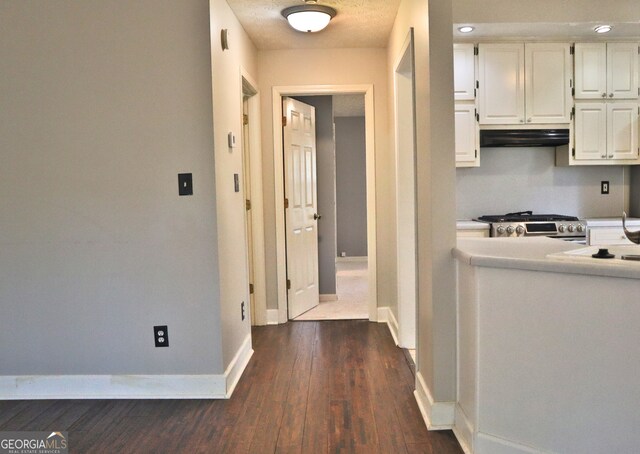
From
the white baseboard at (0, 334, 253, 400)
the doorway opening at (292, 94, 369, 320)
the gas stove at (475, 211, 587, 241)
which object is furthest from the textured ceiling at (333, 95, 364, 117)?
the white baseboard at (0, 334, 253, 400)

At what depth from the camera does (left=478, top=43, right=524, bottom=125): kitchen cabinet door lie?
3.86 meters

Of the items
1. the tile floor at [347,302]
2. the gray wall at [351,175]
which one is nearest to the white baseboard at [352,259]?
the gray wall at [351,175]

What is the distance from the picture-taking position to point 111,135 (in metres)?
2.71

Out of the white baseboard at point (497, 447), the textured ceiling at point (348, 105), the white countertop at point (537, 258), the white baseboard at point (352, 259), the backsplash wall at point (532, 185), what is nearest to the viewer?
the white countertop at point (537, 258)

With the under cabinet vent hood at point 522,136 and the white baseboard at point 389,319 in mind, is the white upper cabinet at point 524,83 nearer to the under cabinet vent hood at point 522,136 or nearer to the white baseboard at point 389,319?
the under cabinet vent hood at point 522,136

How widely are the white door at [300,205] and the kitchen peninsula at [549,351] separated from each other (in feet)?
7.95

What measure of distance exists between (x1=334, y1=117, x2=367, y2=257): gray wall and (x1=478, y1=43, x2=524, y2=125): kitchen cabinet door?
4.15m

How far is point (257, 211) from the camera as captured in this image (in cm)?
420

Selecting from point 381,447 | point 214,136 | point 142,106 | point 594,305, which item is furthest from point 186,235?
point 594,305

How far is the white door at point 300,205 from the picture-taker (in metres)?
4.39

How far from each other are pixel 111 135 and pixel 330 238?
303 cm

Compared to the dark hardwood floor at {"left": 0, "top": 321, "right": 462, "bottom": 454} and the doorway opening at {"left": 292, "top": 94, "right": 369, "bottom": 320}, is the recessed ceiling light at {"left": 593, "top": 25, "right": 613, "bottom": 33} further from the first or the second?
the dark hardwood floor at {"left": 0, "top": 321, "right": 462, "bottom": 454}

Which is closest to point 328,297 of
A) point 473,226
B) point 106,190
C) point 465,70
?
point 473,226

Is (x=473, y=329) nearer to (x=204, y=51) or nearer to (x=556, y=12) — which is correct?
(x=204, y=51)
